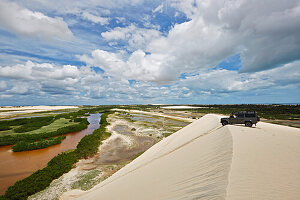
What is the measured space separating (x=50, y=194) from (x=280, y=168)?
11.8 m

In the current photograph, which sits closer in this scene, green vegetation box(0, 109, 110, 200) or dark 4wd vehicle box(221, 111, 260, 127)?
green vegetation box(0, 109, 110, 200)

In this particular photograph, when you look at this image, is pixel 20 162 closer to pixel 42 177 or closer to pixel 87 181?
pixel 42 177

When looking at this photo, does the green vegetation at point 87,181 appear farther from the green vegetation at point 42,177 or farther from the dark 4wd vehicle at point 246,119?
the dark 4wd vehicle at point 246,119

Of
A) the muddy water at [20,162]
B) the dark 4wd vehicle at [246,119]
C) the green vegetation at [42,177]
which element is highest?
the dark 4wd vehicle at [246,119]

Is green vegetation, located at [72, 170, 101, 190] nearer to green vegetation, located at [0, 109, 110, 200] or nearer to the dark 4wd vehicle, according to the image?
green vegetation, located at [0, 109, 110, 200]

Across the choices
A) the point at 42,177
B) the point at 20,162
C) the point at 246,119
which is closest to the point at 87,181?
the point at 42,177

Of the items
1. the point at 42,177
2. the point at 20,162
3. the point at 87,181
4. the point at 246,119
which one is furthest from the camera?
the point at 20,162

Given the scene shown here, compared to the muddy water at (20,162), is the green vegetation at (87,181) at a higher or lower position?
higher

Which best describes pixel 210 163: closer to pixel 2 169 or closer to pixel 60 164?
pixel 60 164

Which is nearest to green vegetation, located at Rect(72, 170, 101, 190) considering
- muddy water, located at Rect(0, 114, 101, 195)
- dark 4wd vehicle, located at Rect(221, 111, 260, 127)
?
muddy water, located at Rect(0, 114, 101, 195)

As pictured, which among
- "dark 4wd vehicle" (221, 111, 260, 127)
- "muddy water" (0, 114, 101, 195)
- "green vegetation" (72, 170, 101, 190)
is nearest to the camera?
"green vegetation" (72, 170, 101, 190)

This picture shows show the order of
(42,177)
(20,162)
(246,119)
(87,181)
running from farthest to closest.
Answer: (20,162), (246,119), (42,177), (87,181)

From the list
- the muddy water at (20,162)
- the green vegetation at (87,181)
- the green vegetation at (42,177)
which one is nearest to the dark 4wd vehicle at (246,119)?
the green vegetation at (87,181)

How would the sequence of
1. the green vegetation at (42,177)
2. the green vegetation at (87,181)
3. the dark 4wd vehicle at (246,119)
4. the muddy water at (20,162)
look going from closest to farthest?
the green vegetation at (42,177), the green vegetation at (87,181), the dark 4wd vehicle at (246,119), the muddy water at (20,162)
